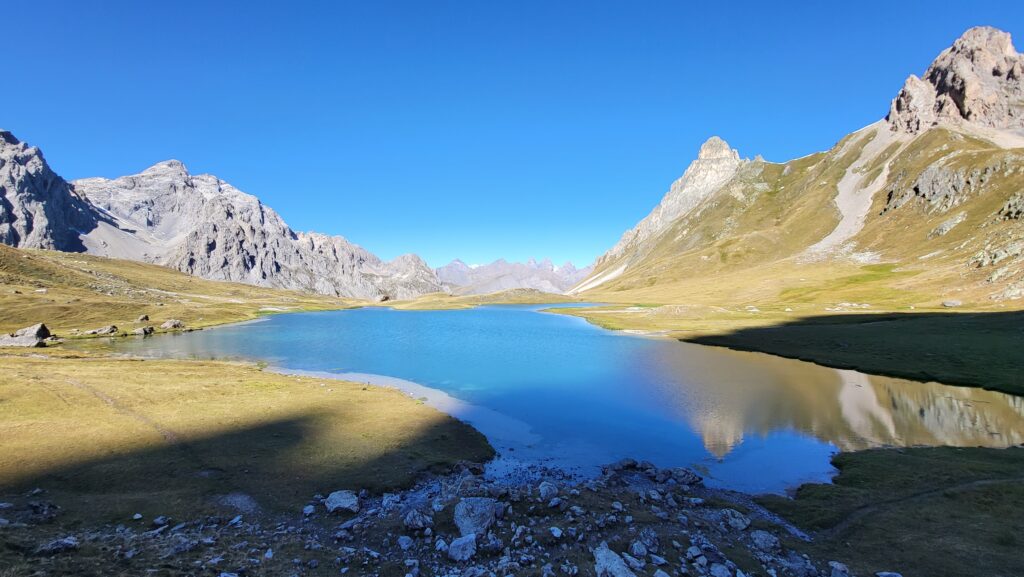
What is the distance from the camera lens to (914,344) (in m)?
63.2

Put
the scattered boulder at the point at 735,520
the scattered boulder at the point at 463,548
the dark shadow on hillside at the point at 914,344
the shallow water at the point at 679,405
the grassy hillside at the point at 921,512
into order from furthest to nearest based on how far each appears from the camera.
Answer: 1. the dark shadow on hillside at the point at 914,344
2. the shallow water at the point at 679,405
3. the scattered boulder at the point at 735,520
4. the grassy hillside at the point at 921,512
5. the scattered boulder at the point at 463,548

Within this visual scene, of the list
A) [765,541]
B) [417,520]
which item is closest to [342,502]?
[417,520]

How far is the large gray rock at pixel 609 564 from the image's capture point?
14.4 meters

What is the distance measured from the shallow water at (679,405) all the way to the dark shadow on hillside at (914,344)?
3655mm

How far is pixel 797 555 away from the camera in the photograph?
1686 centimetres

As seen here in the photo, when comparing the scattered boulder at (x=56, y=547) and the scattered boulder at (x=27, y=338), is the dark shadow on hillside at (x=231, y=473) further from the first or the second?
the scattered boulder at (x=27, y=338)

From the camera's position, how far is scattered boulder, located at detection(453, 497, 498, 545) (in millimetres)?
17500

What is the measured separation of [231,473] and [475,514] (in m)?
14.7

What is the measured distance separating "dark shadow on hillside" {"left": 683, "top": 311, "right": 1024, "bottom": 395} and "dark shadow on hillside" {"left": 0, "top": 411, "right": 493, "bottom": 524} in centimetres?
5424

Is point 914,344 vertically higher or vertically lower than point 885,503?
higher

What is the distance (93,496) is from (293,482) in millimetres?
8081

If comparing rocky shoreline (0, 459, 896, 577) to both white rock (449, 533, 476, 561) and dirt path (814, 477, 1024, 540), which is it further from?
dirt path (814, 477, 1024, 540)

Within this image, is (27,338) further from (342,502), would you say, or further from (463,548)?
(463,548)

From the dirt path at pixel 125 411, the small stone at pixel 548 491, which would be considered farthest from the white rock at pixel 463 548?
the dirt path at pixel 125 411
